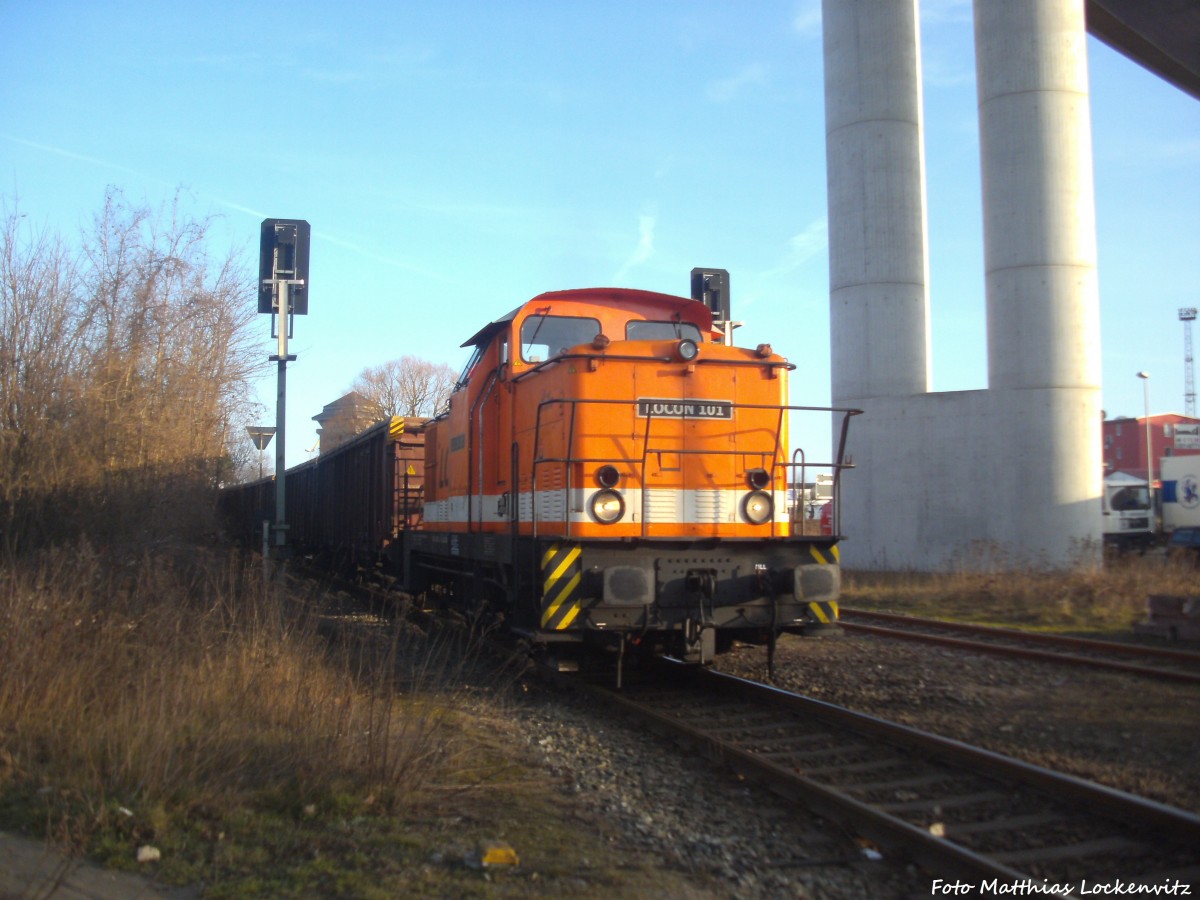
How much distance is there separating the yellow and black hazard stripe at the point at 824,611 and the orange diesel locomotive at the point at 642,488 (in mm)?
20

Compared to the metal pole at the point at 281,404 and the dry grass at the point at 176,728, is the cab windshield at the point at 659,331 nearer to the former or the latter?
the dry grass at the point at 176,728

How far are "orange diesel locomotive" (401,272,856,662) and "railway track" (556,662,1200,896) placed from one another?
86 centimetres

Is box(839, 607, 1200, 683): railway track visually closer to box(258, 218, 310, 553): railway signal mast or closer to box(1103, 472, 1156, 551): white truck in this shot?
box(258, 218, 310, 553): railway signal mast

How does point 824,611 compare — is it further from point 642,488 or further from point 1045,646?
point 1045,646

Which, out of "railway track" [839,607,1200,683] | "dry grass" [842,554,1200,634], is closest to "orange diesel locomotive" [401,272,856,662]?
"railway track" [839,607,1200,683]

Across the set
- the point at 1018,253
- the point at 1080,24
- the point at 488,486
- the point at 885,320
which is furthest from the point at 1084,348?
the point at 488,486

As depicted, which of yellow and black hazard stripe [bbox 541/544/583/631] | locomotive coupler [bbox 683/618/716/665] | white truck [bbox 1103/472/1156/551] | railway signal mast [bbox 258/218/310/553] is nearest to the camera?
yellow and black hazard stripe [bbox 541/544/583/631]

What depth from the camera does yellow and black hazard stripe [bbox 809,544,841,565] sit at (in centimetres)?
784

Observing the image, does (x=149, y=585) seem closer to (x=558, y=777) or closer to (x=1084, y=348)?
(x=558, y=777)

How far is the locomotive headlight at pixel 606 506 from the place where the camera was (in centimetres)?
750

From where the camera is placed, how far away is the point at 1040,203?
739 inches

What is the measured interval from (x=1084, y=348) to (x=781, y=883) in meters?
17.6

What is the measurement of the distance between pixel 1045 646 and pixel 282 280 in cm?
1047

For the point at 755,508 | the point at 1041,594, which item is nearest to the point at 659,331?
the point at 755,508
